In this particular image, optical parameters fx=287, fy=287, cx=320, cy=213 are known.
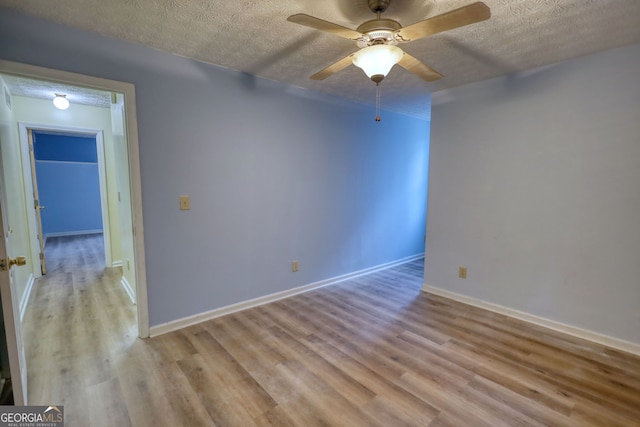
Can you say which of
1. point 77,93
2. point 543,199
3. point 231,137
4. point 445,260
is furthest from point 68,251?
point 543,199

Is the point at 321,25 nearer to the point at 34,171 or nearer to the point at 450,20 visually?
the point at 450,20

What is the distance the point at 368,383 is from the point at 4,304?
199 cm

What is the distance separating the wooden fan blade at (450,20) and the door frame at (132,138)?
1.99 metres

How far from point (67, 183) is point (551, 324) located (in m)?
9.68

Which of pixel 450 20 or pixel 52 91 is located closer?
pixel 450 20

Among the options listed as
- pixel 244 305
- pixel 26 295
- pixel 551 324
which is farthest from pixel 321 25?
pixel 26 295

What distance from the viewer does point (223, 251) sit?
274 centimetres

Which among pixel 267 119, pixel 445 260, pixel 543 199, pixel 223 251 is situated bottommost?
pixel 445 260

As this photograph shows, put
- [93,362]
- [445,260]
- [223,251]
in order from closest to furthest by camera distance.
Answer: [93,362], [223,251], [445,260]

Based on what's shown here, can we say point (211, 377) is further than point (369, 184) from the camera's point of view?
No

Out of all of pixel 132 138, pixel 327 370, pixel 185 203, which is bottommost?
pixel 327 370

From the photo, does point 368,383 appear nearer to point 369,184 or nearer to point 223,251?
point 223,251

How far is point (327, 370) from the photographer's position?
1.98 meters

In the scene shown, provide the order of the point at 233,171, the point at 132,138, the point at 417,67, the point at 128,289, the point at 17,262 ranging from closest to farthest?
the point at 17,262
the point at 417,67
the point at 132,138
the point at 233,171
the point at 128,289
